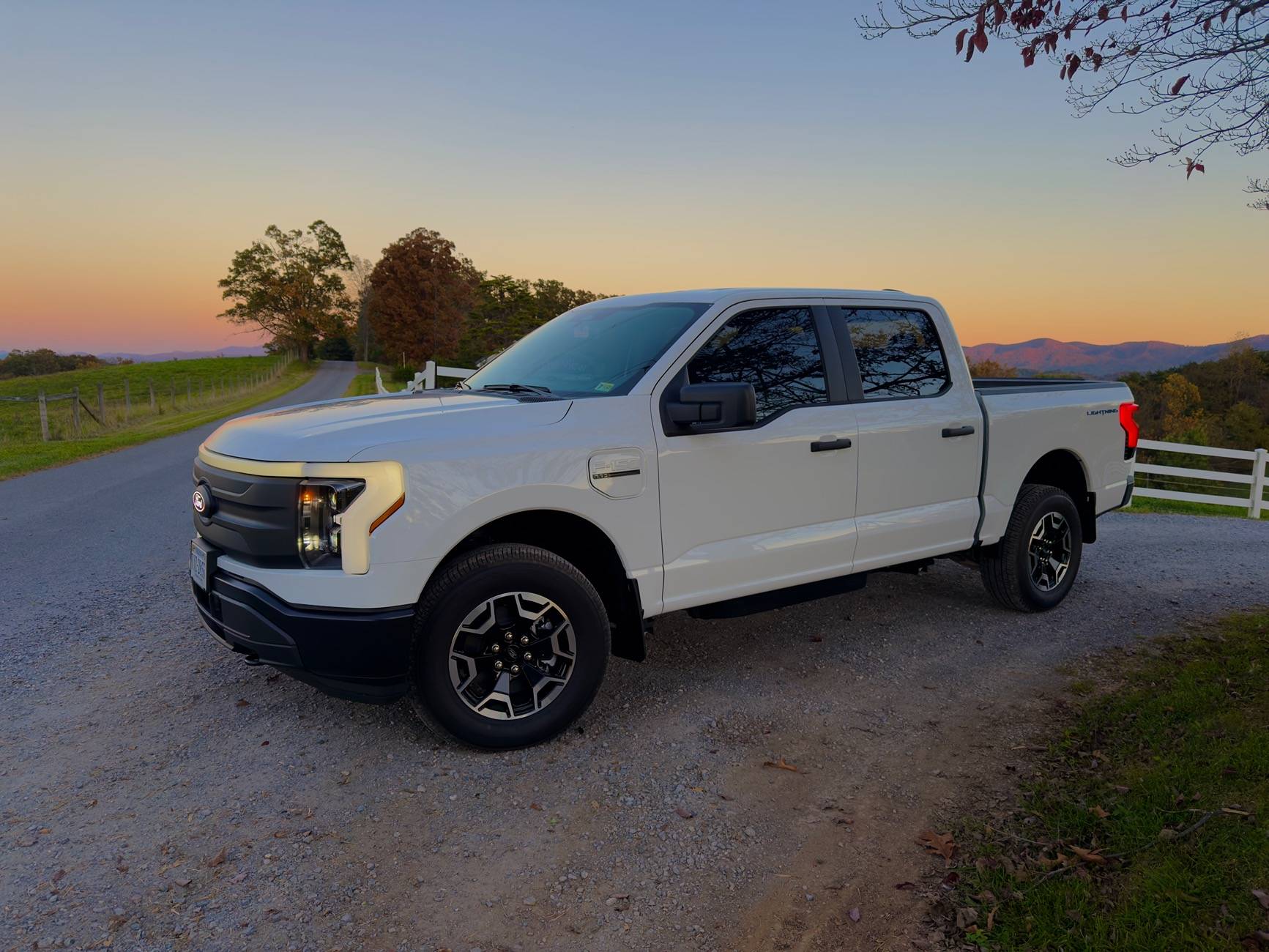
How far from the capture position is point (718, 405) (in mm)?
3719

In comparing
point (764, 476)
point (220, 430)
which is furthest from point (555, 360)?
point (220, 430)

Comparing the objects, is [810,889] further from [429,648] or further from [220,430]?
[220,430]

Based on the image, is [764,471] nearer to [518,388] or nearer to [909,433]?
[909,433]

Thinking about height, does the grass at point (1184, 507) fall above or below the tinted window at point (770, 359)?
below

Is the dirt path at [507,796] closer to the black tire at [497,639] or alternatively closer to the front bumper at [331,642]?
the black tire at [497,639]

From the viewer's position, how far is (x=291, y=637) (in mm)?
3354

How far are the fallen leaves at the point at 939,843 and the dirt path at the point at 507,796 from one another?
0.07 m

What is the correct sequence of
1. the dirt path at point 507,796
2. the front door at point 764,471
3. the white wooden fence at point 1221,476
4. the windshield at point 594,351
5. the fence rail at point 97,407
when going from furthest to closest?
the fence rail at point 97,407 → the white wooden fence at point 1221,476 → the windshield at point 594,351 → the front door at point 764,471 → the dirt path at point 507,796

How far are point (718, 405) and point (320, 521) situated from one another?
5.70ft

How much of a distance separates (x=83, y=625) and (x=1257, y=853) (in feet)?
20.5

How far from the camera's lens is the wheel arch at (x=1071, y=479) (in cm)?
604

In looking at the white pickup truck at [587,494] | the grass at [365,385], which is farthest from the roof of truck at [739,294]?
the grass at [365,385]

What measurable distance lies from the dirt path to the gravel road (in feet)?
0.04

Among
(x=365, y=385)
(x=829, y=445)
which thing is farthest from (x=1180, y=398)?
(x=829, y=445)
